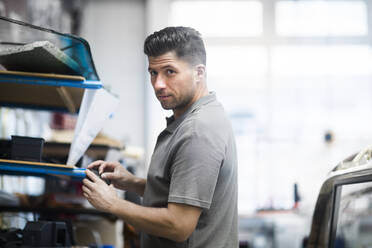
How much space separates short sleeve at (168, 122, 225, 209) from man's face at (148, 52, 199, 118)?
18 cm

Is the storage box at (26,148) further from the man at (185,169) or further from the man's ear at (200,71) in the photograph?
the man's ear at (200,71)

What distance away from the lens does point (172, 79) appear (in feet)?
5.08

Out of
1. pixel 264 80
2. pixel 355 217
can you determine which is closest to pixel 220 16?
pixel 264 80

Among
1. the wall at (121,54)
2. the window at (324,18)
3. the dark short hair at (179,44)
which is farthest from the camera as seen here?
the wall at (121,54)

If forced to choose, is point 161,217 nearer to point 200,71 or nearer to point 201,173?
point 201,173

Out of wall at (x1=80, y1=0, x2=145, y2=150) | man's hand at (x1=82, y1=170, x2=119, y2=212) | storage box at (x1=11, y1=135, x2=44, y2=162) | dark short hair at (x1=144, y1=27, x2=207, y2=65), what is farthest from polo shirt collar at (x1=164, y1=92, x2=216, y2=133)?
wall at (x1=80, y1=0, x2=145, y2=150)

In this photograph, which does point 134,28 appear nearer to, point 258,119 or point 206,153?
point 258,119

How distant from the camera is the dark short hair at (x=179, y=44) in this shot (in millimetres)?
1530

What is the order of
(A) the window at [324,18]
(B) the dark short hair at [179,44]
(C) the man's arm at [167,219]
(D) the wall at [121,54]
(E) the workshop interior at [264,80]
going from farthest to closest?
(D) the wall at [121,54] → (A) the window at [324,18] → (E) the workshop interior at [264,80] → (B) the dark short hair at [179,44] → (C) the man's arm at [167,219]

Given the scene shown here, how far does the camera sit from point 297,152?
5.62m

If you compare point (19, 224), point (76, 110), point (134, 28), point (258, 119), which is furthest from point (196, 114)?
point (134, 28)

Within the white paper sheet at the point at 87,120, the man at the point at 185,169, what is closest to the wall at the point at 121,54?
the white paper sheet at the point at 87,120

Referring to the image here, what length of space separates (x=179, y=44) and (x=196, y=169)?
1.38 ft

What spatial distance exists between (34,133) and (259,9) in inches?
134
